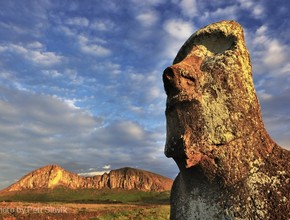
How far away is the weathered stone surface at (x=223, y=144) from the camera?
4.00 metres

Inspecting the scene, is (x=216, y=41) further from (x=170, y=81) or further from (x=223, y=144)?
(x=223, y=144)

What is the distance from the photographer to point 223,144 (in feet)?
13.5

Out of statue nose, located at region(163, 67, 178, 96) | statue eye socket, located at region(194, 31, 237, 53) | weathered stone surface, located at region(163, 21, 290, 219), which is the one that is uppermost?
statue eye socket, located at region(194, 31, 237, 53)

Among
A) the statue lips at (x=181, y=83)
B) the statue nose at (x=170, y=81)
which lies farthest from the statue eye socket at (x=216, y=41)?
the statue nose at (x=170, y=81)

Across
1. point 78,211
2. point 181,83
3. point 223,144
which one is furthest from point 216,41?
point 78,211

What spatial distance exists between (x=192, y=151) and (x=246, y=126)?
75cm

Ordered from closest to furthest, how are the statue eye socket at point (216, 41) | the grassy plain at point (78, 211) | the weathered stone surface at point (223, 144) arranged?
the weathered stone surface at point (223, 144) < the statue eye socket at point (216, 41) < the grassy plain at point (78, 211)

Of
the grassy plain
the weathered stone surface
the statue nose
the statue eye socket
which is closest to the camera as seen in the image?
the weathered stone surface

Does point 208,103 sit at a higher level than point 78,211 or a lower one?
lower

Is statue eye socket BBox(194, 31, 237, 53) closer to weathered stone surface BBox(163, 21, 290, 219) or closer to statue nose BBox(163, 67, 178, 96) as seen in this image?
weathered stone surface BBox(163, 21, 290, 219)

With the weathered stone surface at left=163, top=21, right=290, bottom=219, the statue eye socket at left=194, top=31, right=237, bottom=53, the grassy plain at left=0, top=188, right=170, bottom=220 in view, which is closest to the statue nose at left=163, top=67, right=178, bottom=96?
the weathered stone surface at left=163, top=21, right=290, bottom=219

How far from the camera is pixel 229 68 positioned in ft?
14.4

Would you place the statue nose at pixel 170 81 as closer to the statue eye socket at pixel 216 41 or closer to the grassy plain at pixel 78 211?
the statue eye socket at pixel 216 41

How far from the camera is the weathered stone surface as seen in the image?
→ 4004 millimetres
